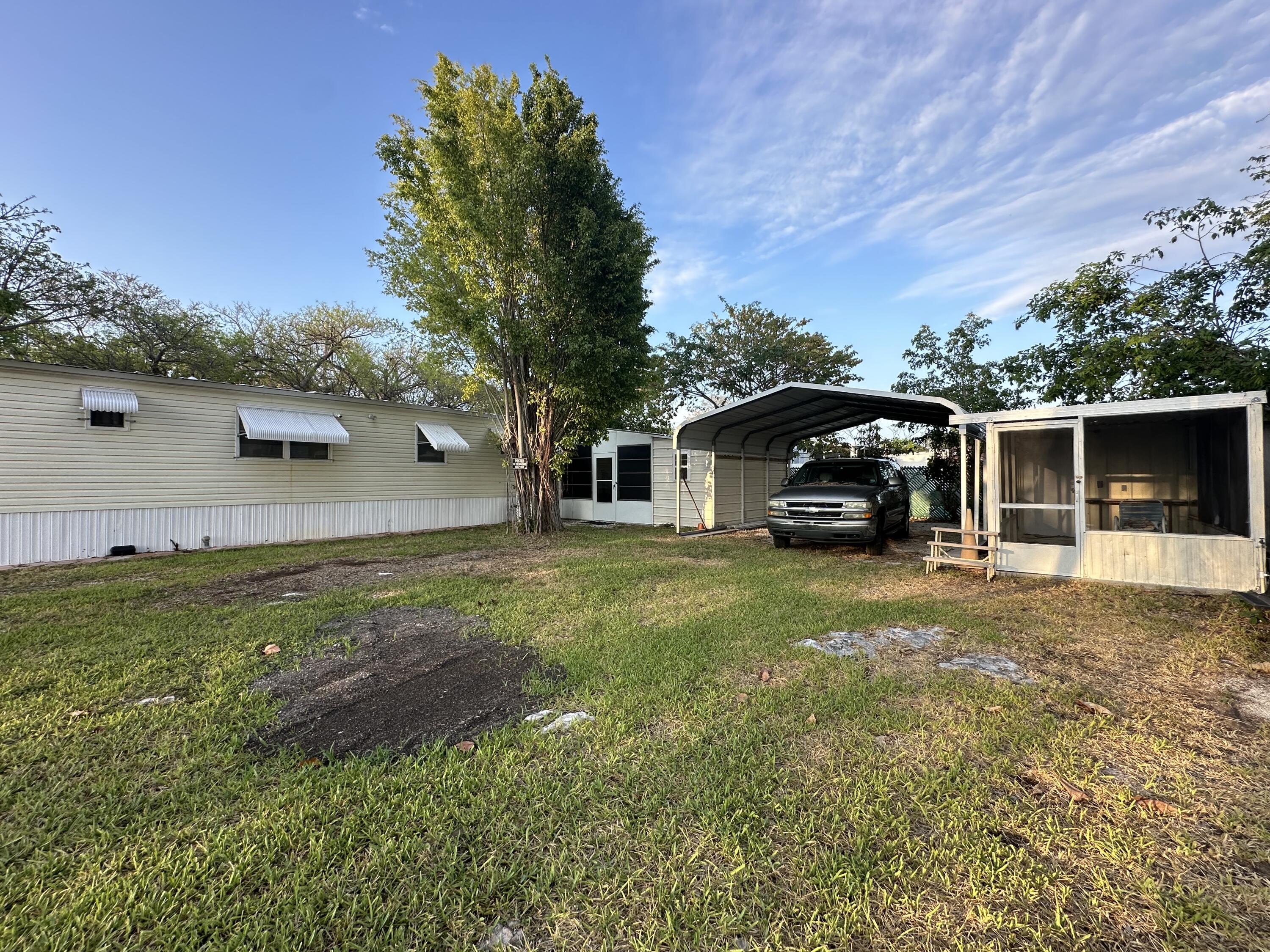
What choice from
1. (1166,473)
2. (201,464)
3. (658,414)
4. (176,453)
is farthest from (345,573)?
(658,414)

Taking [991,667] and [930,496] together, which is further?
[930,496]

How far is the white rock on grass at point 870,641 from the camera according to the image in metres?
3.93

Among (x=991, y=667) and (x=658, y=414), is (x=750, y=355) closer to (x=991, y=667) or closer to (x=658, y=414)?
(x=658, y=414)

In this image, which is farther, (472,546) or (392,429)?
(392,429)

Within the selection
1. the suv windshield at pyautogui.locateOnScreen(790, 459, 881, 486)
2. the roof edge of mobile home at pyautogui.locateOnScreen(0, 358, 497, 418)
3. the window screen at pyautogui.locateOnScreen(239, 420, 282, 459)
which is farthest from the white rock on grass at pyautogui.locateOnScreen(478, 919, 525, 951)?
the window screen at pyautogui.locateOnScreen(239, 420, 282, 459)

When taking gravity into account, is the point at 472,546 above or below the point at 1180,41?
below

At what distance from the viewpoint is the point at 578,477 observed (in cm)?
1546

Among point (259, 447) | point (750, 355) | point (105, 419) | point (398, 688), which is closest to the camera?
point (398, 688)

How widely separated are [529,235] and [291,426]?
6426 mm

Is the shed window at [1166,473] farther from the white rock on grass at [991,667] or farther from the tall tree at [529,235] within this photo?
the tall tree at [529,235]

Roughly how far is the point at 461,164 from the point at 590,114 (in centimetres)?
302

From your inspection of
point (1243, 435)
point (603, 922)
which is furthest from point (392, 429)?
point (1243, 435)

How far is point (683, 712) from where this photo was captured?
2.90m

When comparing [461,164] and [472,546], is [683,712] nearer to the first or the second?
[472,546]
